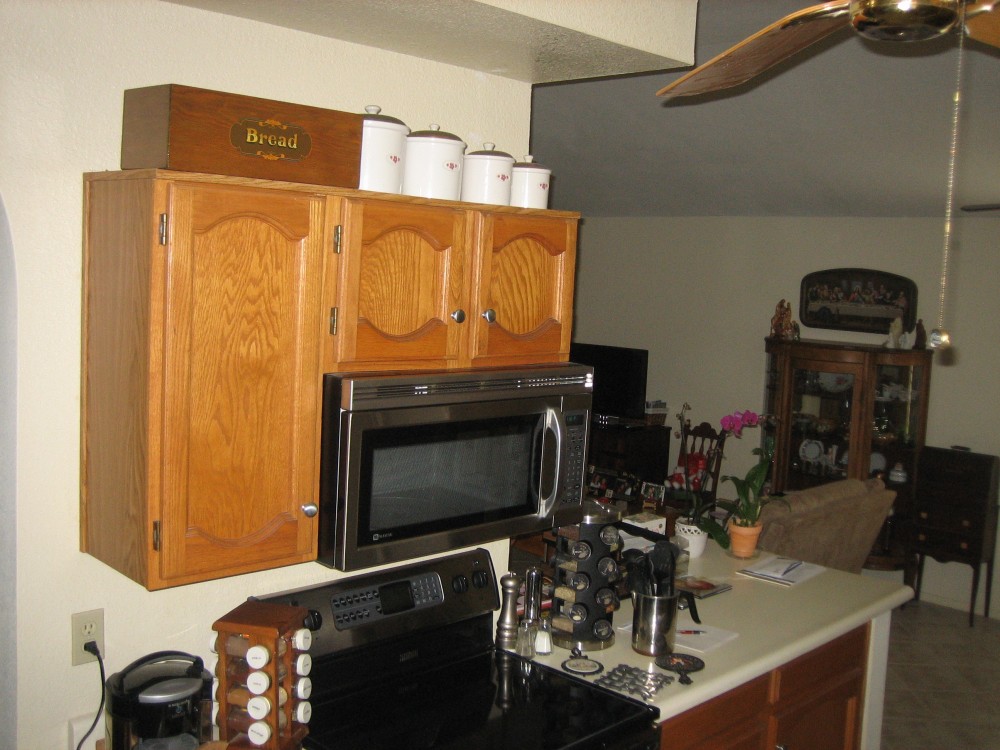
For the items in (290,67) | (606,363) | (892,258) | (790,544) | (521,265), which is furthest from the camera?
(606,363)

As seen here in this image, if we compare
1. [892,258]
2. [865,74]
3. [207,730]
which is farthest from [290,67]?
[892,258]

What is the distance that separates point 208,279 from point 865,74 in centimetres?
304

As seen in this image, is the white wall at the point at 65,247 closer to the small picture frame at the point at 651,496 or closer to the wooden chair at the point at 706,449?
the small picture frame at the point at 651,496

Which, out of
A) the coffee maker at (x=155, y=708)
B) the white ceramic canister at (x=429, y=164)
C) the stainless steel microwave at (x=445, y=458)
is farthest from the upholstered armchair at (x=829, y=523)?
the coffee maker at (x=155, y=708)

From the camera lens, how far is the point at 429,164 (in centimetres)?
197

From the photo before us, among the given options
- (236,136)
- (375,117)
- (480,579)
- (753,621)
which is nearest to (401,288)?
(375,117)

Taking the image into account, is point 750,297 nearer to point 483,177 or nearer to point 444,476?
point 483,177

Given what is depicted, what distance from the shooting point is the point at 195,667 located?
181 centimetres

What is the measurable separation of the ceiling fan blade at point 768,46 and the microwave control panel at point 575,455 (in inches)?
31.4

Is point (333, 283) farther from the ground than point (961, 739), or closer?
farther from the ground

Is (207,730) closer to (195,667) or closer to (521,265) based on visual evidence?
(195,667)

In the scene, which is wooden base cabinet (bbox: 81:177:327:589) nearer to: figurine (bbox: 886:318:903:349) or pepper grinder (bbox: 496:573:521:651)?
pepper grinder (bbox: 496:573:521:651)

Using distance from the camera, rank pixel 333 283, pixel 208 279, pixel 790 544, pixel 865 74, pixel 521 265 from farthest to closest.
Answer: pixel 790 544, pixel 865 74, pixel 521 265, pixel 333 283, pixel 208 279

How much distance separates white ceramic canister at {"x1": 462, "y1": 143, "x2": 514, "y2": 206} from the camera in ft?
6.82
